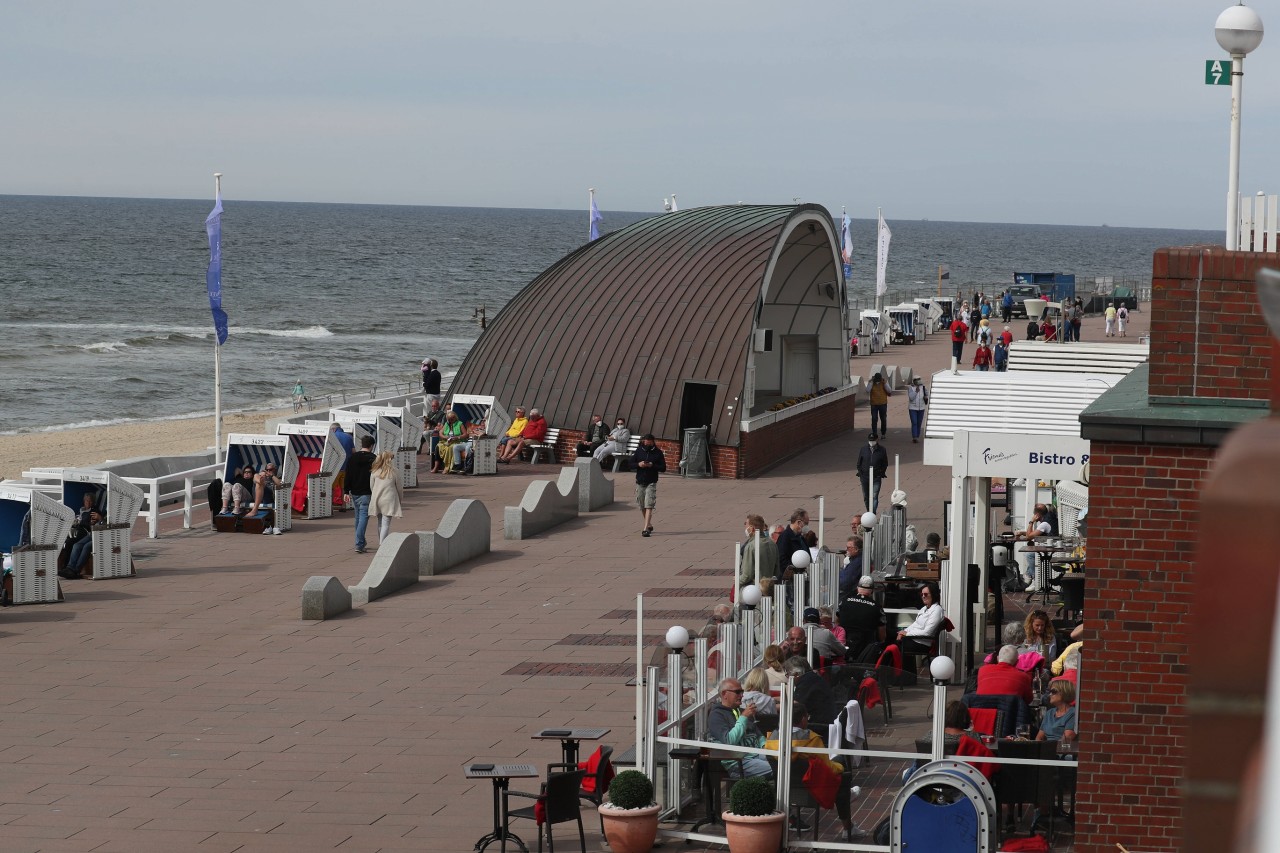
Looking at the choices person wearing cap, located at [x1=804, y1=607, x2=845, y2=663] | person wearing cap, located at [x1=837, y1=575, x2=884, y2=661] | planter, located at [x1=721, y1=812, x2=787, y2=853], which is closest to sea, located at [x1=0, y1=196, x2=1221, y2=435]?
person wearing cap, located at [x1=837, y1=575, x2=884, y2=661]

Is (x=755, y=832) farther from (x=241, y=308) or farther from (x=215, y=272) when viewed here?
(x=241, y=308)

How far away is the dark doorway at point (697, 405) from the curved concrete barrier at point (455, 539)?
27.1 ft

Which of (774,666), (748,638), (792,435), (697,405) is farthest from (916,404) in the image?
(774,666)

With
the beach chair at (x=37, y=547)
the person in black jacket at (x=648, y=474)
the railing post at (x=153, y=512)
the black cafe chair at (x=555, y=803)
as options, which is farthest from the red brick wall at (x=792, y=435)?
the black cafe chair at (x=555, y=803)

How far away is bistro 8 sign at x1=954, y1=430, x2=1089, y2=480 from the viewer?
44.2 feet

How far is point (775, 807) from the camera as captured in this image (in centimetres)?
1037

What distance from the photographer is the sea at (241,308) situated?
189ft

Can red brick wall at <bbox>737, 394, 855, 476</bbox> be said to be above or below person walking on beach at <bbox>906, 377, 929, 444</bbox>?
below

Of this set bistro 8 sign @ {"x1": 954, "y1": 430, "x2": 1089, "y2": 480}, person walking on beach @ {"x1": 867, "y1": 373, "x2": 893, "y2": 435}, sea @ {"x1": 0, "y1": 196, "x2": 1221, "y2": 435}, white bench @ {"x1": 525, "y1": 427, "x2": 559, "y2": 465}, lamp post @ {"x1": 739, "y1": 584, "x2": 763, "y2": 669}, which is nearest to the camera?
lamp post @ {"x1": 739, "y1": 584, "x2": 763, "y2": 669}

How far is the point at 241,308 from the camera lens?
100062 mm

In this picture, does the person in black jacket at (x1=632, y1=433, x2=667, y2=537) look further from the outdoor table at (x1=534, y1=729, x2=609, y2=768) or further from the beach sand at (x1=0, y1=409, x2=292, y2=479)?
the beach sand at (x1=0, y1=409, x2=292, y2=479)

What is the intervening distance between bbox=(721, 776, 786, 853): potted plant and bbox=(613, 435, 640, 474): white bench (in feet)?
59.2

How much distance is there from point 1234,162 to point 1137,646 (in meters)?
4.06

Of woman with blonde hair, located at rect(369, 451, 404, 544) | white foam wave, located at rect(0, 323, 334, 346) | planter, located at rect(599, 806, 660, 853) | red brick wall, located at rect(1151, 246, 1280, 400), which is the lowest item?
planter, located at rect(599, 806, 660, 853)
